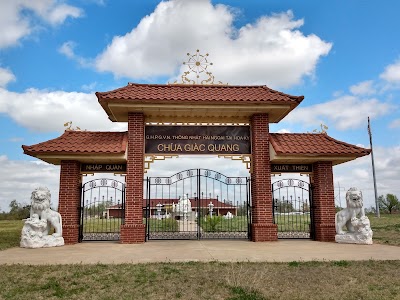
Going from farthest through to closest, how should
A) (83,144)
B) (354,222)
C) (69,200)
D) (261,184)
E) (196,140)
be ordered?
(196,140)
(261,184)
(83,144)
(69,200)
(354,222)

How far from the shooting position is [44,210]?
10.4 m

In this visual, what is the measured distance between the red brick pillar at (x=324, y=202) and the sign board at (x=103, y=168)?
21.0 ft

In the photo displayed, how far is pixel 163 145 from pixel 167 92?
179cm

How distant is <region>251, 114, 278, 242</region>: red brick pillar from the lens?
11211mm

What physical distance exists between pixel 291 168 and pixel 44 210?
7.90m

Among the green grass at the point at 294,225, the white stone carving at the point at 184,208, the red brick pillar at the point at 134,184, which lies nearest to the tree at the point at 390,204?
the green grass at the point at 294,225

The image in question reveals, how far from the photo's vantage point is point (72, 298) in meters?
5.20

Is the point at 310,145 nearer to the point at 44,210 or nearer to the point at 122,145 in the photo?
the point at 122,145

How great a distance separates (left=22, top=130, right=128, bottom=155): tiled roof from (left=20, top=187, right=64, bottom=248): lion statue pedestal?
1.25 meters

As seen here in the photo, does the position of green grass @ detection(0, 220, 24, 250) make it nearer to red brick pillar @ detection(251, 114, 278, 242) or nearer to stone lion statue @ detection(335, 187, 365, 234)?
red brick pillar @ detection(251, 114, 278, 242)

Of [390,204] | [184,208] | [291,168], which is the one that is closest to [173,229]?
[184,208]

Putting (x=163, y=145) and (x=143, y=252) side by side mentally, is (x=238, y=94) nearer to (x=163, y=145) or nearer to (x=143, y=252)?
(x=163, y=145)

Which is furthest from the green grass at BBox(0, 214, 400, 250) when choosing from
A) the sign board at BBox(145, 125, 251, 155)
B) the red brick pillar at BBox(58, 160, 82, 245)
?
the sign board at BBox(145, 125, 251, 155)

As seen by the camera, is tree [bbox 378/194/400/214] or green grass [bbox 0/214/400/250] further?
tree [bbox 378/194/400/214]
